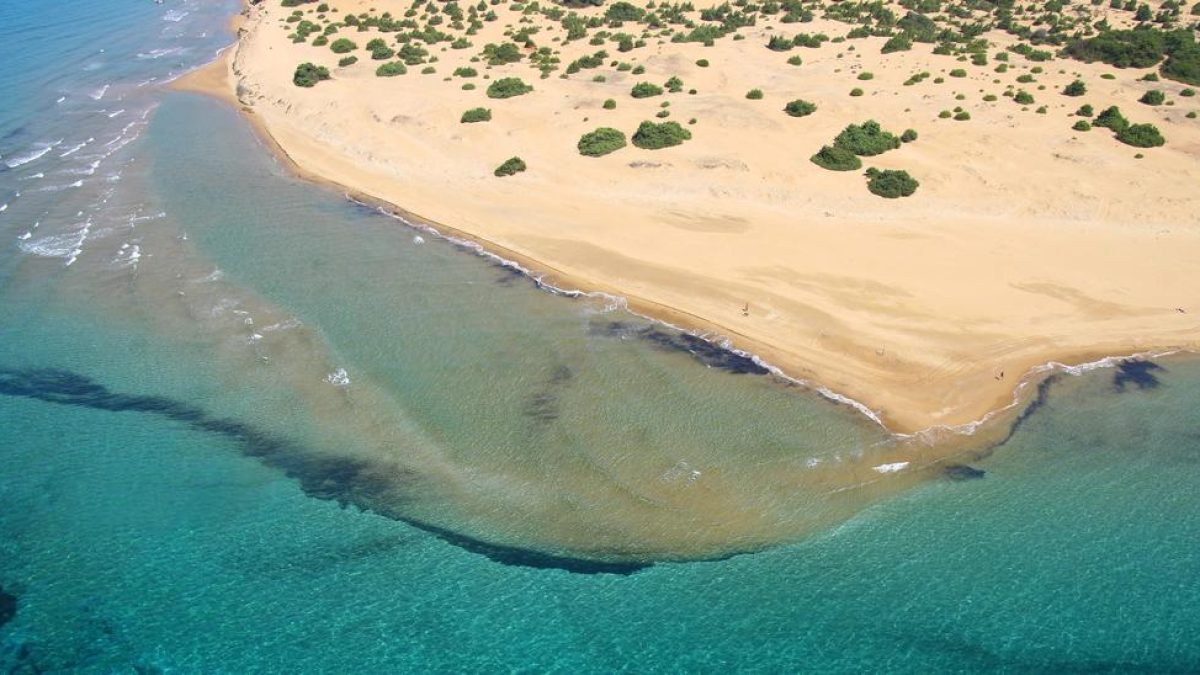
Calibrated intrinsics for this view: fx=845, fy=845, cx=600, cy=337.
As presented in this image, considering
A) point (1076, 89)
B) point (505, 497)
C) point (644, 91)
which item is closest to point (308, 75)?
point (644, 91)

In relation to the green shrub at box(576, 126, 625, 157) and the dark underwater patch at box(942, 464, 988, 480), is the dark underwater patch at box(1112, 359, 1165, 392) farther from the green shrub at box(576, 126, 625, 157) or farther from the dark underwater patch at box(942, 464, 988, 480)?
the green shrub at box(576, 126, 625, 157)

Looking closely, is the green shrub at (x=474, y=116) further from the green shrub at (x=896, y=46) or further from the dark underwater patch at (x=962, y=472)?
the dark underwater patch at (x=962, y=472)

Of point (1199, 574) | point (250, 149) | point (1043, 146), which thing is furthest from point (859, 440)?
point (250, 149)

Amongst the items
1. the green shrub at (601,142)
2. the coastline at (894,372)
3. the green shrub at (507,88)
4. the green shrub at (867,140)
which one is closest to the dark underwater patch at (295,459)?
the coastline at (894,372)

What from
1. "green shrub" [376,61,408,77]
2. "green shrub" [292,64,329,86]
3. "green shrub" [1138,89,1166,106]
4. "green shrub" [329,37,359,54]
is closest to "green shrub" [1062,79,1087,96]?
"green shrub" [1138,89,1166,106]

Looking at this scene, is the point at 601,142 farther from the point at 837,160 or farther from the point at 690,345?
the point at 690,345
